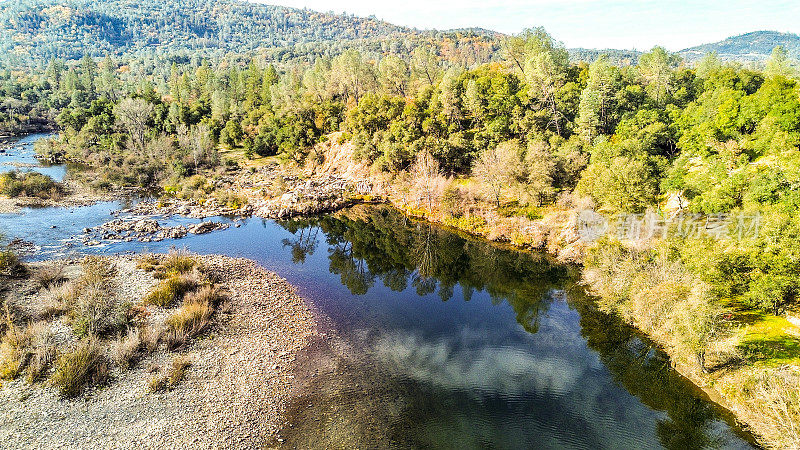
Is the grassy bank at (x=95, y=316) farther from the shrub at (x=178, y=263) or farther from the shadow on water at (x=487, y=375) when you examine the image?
the shadow on water at (x=487, y=375)

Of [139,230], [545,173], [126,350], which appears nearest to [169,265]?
[126,350]

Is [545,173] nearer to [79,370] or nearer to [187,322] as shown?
[187,322]

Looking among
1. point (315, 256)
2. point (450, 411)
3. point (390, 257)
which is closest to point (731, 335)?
point (450, 411)

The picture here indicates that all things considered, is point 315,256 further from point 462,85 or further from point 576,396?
point 462,85

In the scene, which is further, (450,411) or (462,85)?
(462,85)

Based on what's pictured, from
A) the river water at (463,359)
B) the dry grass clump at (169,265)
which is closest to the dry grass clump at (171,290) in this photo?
the dry grass clump at (169,265)

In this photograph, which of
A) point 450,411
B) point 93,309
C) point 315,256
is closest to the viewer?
point 450,411

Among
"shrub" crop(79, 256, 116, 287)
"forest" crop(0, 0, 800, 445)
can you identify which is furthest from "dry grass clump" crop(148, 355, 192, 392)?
"forest" crop(0, 0, 800, 445)
